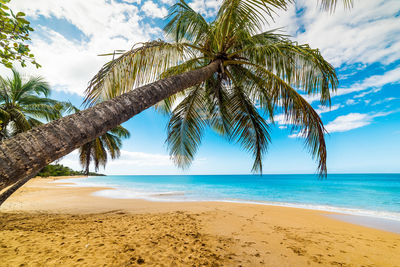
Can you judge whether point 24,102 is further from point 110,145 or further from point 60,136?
point 60,136

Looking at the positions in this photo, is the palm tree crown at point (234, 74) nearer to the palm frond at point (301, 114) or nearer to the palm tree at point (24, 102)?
the palm frond at point (301, 114)

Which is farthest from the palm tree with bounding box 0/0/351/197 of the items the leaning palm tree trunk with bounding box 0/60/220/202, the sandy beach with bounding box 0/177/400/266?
the sandy beach with bounding box 0/177/400/266

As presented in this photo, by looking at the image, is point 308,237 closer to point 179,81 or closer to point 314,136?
point 314,136

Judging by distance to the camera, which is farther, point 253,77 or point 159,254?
point 253,77

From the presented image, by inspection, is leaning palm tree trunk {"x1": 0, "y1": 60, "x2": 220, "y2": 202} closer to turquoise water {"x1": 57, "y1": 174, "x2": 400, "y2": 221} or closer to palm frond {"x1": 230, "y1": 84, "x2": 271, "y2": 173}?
palm frond {"x1": 230, "y1": 84, "x2": 271, "y2": 173}

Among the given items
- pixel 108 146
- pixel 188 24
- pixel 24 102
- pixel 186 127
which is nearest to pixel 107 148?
pixel 108 146

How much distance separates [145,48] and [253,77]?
2899mm

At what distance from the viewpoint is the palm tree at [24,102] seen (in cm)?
748

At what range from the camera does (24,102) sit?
320 inches

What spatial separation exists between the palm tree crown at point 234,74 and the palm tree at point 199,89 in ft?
0.06

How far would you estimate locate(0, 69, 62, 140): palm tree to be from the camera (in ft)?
24.6

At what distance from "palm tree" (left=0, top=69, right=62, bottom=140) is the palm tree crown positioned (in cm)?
612

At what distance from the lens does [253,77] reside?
460 cm

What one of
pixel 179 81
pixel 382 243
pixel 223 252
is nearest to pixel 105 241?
pixel 223 252
